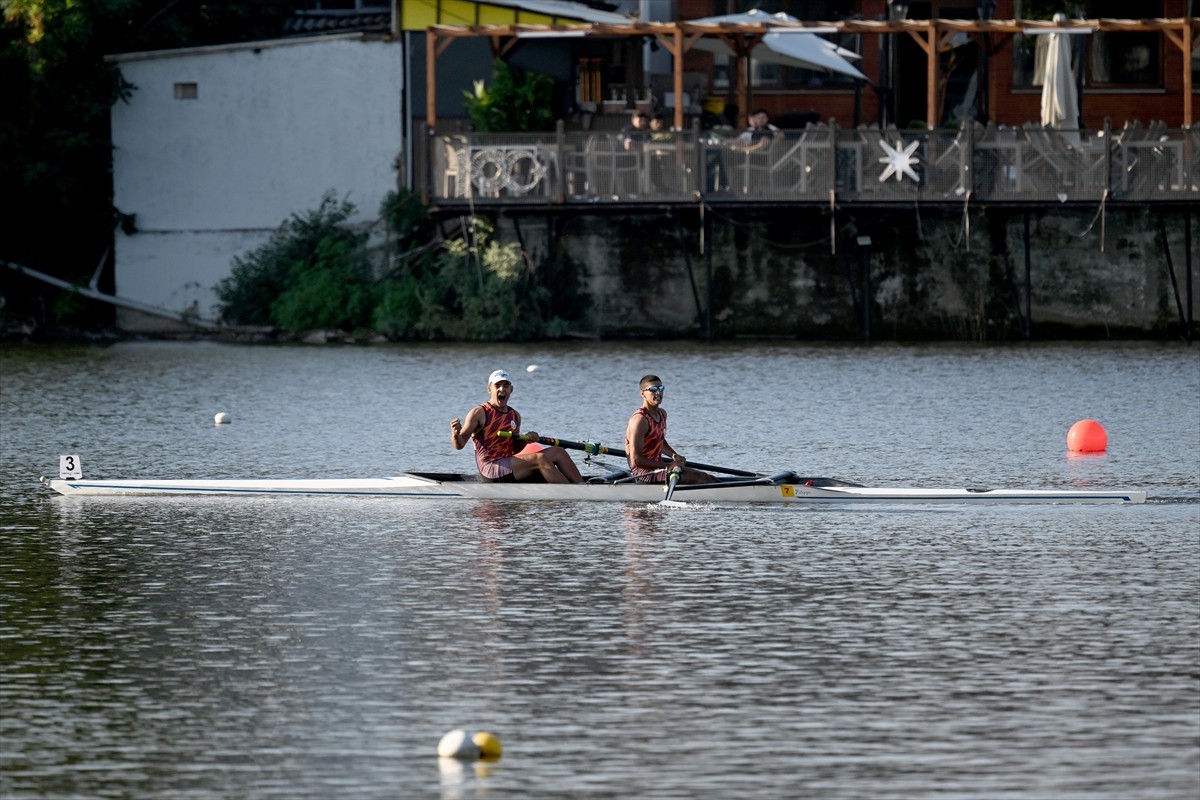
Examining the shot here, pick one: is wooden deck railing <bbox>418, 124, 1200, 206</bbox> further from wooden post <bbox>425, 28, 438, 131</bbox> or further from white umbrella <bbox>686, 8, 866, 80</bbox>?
white umbrella <bbox>686, 8, 866, 80</bbox>

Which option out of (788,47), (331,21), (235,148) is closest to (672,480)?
(788,47)

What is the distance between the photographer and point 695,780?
9633mm

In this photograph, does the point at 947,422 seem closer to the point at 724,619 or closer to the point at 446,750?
the point at 724,619

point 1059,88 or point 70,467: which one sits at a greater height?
point 1059,88

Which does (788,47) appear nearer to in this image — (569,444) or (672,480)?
(569,444)

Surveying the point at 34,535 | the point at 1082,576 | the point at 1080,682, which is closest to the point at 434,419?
the point at 34,535

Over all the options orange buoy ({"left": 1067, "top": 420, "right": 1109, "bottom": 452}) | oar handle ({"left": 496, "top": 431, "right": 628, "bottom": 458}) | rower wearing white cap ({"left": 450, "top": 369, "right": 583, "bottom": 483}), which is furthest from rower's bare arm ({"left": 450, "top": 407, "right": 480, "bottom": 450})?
orange buoy ({"left": 1067, "top": 420, "right": 1109, "bottom": 452})

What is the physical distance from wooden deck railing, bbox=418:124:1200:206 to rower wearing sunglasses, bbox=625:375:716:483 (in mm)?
17045

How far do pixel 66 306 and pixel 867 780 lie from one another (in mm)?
32889

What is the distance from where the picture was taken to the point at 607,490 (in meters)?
19.0

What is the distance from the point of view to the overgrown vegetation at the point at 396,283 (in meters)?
37.7

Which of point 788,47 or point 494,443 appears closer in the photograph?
point 494,443

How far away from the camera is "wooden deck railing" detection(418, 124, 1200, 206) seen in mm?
34750

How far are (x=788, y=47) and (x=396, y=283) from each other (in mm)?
8121
